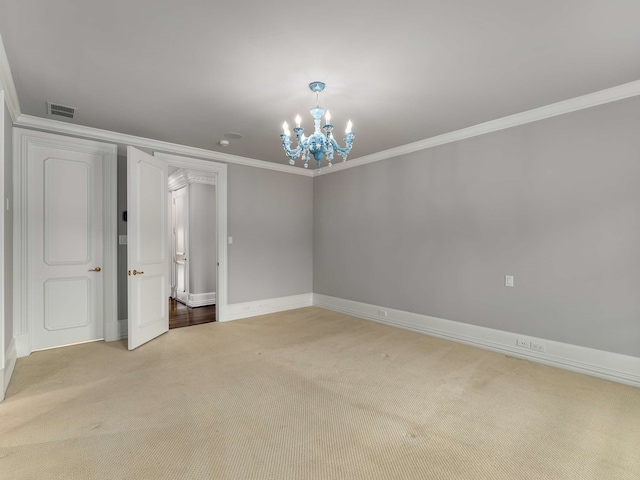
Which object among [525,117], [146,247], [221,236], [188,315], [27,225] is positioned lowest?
[188,315]

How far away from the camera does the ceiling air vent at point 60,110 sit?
3209 millimetres

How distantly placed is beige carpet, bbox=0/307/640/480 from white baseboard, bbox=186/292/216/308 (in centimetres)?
259

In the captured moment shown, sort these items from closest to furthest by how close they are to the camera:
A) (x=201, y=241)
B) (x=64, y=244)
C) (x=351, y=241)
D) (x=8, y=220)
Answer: (x=8, y=220) → (x=64, y=244) → (x=351, y=241) → (x=201, y=241)

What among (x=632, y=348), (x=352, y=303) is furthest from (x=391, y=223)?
(x=632, y=348)

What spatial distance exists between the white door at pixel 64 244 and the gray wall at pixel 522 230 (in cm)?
380

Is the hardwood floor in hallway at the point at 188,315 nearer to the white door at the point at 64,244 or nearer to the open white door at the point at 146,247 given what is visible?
the open white door at the point at 146,247

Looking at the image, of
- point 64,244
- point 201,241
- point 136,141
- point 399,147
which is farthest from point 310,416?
point 201,241

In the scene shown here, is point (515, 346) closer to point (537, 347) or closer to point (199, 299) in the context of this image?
point (537, 347)

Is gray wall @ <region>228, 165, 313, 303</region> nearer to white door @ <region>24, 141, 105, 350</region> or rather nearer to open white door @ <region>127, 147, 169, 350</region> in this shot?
open white door @ <region>127, 147, 169, 350</region>

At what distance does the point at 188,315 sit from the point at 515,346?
499 centimetres

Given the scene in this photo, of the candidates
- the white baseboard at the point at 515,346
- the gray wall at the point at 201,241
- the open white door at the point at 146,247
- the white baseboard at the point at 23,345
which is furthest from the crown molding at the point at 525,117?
the white baseboard at the point at 23,345

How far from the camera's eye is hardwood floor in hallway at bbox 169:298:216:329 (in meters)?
5.00

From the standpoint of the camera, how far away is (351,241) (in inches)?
213

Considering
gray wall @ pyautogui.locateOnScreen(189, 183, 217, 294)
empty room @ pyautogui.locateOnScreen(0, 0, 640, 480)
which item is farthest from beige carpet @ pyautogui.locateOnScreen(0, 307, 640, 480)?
gray wall @ pyautogui.locateOnScreen(189, 183, 217, 294)
